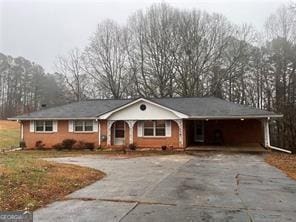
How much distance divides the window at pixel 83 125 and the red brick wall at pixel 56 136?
0.39m

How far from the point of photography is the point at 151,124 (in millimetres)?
22734

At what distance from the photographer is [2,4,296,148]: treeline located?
1201 inches

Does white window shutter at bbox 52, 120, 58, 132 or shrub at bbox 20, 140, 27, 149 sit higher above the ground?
white window shutter at bbox 52, 120, 58, 132

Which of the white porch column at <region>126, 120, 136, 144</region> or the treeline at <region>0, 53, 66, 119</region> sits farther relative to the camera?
the treeline at <region>0, 53, 66, 119</region>

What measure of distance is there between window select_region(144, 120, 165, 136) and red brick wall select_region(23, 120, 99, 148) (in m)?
3.88

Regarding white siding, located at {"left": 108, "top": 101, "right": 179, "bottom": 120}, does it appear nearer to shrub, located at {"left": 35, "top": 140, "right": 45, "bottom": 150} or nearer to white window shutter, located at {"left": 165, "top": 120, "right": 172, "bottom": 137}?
white window shutter, located at {"left": 165, "top": 120, "right": 172, "bottom": 137}

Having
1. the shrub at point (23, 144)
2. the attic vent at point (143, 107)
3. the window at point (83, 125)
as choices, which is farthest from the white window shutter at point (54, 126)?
the attic vent at point (143, 107)

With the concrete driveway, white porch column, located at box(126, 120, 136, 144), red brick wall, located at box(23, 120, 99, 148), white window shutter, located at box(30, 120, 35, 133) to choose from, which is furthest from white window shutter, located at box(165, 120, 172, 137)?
the concrete driveway

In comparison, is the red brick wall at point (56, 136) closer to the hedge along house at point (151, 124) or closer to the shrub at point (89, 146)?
the hedge along house at point (151, 124)

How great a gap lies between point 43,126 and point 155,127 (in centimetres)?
892

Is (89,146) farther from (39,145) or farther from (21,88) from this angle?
(21,88)

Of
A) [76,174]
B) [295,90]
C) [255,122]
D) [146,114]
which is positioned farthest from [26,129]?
[295,90]

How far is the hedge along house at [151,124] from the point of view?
21.9 metres

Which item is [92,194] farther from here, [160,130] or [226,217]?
[160,130]
